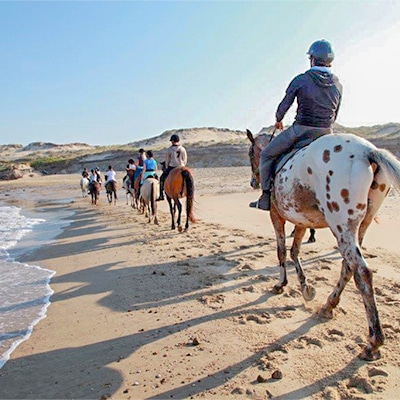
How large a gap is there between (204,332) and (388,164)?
2.52 m

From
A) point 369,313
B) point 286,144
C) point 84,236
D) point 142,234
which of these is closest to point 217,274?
point 286,144

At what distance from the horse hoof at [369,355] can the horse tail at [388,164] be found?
147 cm

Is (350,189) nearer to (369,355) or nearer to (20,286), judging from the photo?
(369,355)

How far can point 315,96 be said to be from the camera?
14.8 ft

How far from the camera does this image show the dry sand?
3223 mm

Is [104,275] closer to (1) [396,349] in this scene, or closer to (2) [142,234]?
(2) [142,234]

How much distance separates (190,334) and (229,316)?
64 centimetres

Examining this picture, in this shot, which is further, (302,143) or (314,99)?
(302,143)

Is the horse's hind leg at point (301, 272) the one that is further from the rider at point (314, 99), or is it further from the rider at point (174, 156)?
the rider at point (174, 156)

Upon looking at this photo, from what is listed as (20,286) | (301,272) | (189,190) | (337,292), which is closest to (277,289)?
(301,272)

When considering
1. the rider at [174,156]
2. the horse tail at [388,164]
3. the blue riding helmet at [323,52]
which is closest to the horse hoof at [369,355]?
the horse tail at [388,164]

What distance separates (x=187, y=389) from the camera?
3.16 meters

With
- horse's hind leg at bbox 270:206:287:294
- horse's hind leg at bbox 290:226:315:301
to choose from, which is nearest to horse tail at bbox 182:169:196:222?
horse's hind leg at bbox 270:206:287:294

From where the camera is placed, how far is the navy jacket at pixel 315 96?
4.50 m
